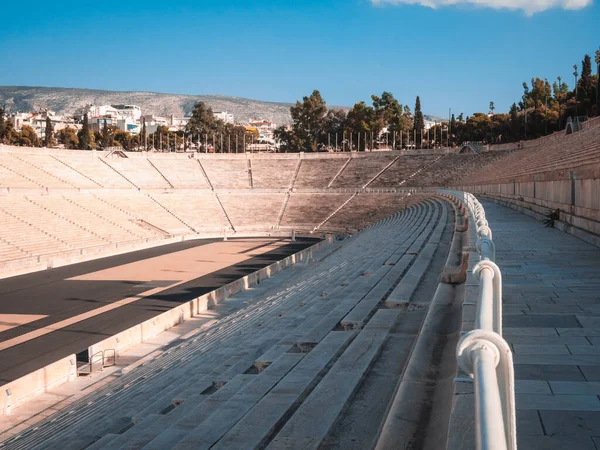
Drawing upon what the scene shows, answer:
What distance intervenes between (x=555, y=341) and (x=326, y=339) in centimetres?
269

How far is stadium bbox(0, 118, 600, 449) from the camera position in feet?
11.2

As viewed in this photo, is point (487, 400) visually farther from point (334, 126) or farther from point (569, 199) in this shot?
point (334, 126)

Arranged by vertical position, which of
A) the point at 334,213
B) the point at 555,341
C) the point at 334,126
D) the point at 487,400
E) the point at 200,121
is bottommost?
the point at 334,213

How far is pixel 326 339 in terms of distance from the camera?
696cm

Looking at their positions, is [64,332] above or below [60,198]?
below

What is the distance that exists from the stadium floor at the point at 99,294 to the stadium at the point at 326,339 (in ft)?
0.33

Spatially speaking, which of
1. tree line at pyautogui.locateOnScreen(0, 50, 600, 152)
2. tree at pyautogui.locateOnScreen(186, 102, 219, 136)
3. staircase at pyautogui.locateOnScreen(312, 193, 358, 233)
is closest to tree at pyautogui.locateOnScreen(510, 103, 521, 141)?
tree line at pyautogui.locateOnScreen(0, 50, 600, 152)

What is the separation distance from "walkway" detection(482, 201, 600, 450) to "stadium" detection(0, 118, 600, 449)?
2 cm

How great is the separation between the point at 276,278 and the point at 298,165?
129ft

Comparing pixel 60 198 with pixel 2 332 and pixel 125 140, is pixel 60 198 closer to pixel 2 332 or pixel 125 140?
pixel 2 332

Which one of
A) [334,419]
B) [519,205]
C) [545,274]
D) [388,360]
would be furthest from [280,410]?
[519,205]

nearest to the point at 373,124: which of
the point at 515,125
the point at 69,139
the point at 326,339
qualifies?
the point at 515,125

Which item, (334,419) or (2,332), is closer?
(334,419)

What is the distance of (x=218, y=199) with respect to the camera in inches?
2125
